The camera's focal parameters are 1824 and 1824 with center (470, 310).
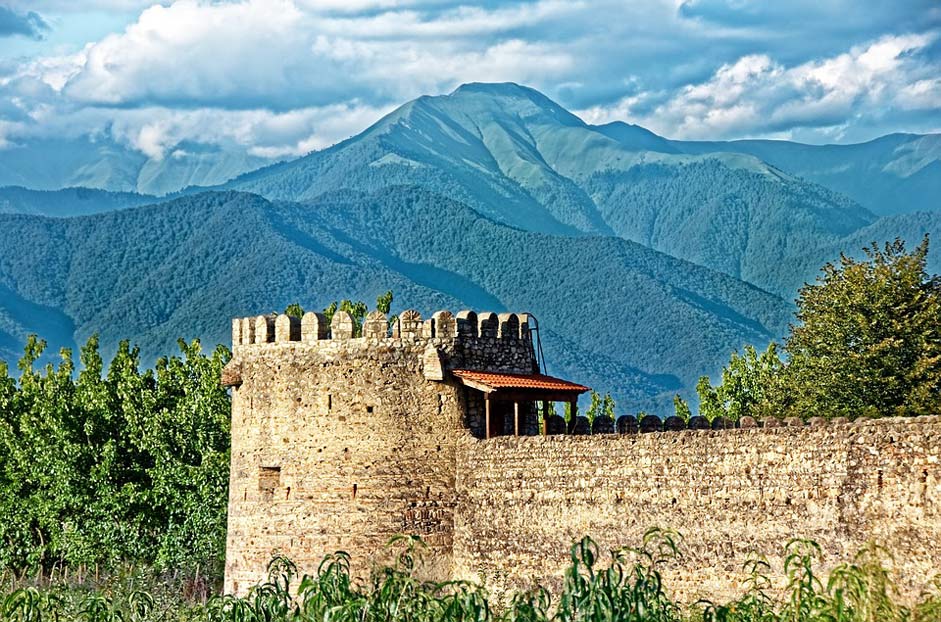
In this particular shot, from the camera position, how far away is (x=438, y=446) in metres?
30.7

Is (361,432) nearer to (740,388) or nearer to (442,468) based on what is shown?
(442,468)

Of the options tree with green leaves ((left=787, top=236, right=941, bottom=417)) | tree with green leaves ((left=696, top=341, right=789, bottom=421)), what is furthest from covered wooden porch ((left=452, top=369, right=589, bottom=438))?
tree with green leaves ((left=696, top=341, right=789, bottom=421))

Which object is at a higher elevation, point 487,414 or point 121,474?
point 121,474

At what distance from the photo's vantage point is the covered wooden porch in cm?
3066

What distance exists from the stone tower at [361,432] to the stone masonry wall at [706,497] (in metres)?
→ 0.61

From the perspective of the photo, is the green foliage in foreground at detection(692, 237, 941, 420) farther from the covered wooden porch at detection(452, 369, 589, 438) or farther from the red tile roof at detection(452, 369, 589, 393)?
the covered wooden porch at detection(452, 369, 589, 438)

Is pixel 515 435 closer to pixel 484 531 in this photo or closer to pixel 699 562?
pixel 484 531

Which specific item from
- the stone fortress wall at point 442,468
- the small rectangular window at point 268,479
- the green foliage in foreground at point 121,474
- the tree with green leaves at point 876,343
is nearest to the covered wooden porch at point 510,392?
the stone fortress wall at point 442,468

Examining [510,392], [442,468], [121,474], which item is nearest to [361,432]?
[442,468]

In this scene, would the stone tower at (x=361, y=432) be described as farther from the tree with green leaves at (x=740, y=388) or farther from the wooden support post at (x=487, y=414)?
the tree with green leaves at (x=740, y=388)

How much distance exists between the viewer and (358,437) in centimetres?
3061

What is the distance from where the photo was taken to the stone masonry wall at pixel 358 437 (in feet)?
100

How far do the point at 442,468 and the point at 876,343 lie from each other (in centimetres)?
1572

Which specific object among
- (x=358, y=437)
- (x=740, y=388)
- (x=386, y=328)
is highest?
(x=740, y=388)
